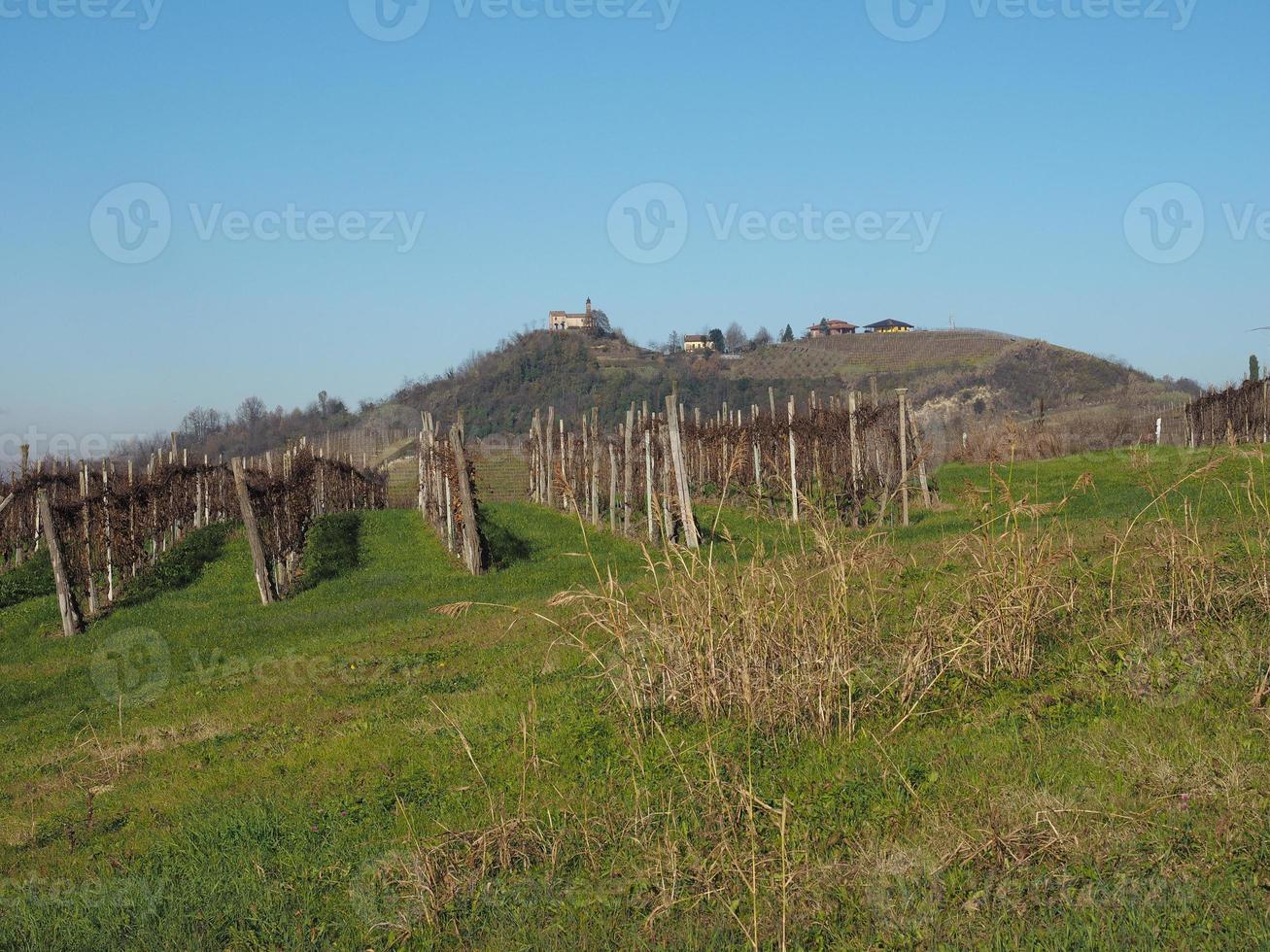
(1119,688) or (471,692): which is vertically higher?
(1119,688)

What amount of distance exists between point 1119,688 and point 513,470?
1546 inches

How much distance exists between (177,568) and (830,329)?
90.7m

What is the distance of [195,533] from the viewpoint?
22125mm

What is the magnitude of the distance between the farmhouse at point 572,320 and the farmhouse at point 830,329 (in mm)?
22159

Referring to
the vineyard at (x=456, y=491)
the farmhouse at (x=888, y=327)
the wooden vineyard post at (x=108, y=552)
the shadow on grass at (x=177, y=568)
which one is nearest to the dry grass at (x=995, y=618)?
the vineyard at (x=456, y=491)

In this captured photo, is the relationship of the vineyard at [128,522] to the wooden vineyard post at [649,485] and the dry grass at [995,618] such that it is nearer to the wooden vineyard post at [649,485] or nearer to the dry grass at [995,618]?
the wooden vineyard post at [649,485]

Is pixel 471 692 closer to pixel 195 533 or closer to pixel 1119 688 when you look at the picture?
pixel 1119 688

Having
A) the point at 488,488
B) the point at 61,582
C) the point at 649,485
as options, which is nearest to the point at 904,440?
the point at 649,485

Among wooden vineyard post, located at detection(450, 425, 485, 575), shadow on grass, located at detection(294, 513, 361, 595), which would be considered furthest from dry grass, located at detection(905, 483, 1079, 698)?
shadow on grass, located at detection(294, 513, 361, 595)

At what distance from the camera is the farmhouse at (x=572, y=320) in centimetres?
10718

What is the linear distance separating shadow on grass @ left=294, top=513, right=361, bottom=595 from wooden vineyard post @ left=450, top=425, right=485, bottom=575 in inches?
112

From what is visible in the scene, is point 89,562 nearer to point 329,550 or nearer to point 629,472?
point 329,550

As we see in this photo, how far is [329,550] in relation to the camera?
20656 millimetres

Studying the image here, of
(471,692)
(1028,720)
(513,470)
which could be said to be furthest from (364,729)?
(513,470)
